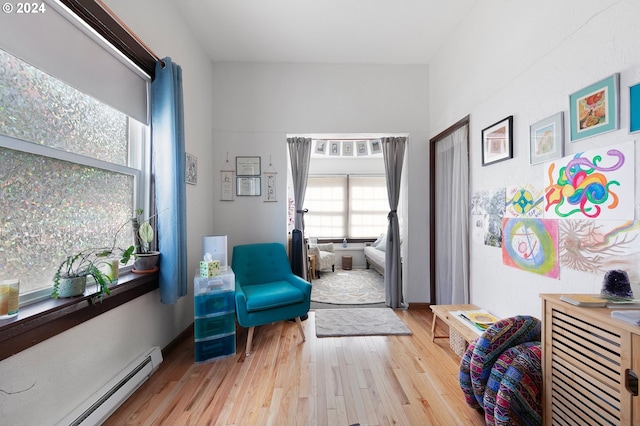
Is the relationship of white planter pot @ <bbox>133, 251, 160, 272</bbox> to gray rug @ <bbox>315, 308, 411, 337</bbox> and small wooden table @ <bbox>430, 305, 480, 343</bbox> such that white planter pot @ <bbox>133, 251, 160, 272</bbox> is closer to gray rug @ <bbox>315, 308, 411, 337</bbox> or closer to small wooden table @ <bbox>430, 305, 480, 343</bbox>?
gray rug @ <bbox>315, 308, 411, 337</bbox>

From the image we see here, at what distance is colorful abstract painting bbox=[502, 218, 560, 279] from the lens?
4.96 feet

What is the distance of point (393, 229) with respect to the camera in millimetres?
3299

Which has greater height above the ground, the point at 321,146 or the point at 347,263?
the point at 321,146

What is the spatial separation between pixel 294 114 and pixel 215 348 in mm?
2599

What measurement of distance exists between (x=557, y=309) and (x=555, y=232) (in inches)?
22.3

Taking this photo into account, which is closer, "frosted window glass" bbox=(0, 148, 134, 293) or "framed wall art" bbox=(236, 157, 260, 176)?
"frosted window glass" bbox=(0, 148, 134, 293)

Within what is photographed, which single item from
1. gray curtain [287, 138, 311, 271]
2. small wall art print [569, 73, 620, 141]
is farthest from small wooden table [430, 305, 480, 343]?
gray curtain [287, 138, 311, 271]

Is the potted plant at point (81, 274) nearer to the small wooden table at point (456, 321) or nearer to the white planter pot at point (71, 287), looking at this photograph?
the white planter pot at point (71, 287)

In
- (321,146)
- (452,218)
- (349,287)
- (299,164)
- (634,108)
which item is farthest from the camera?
(321,146)

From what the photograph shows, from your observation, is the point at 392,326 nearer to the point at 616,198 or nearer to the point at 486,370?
the point at 486,370

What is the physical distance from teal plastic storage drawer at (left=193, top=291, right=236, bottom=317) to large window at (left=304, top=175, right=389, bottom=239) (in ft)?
12.5

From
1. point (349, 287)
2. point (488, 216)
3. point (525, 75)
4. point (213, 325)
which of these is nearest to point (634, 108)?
point (525, 75)

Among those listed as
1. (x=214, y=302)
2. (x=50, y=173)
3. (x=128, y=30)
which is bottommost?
(x=214, y=302)

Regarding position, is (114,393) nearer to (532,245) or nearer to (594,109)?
(532,245)
